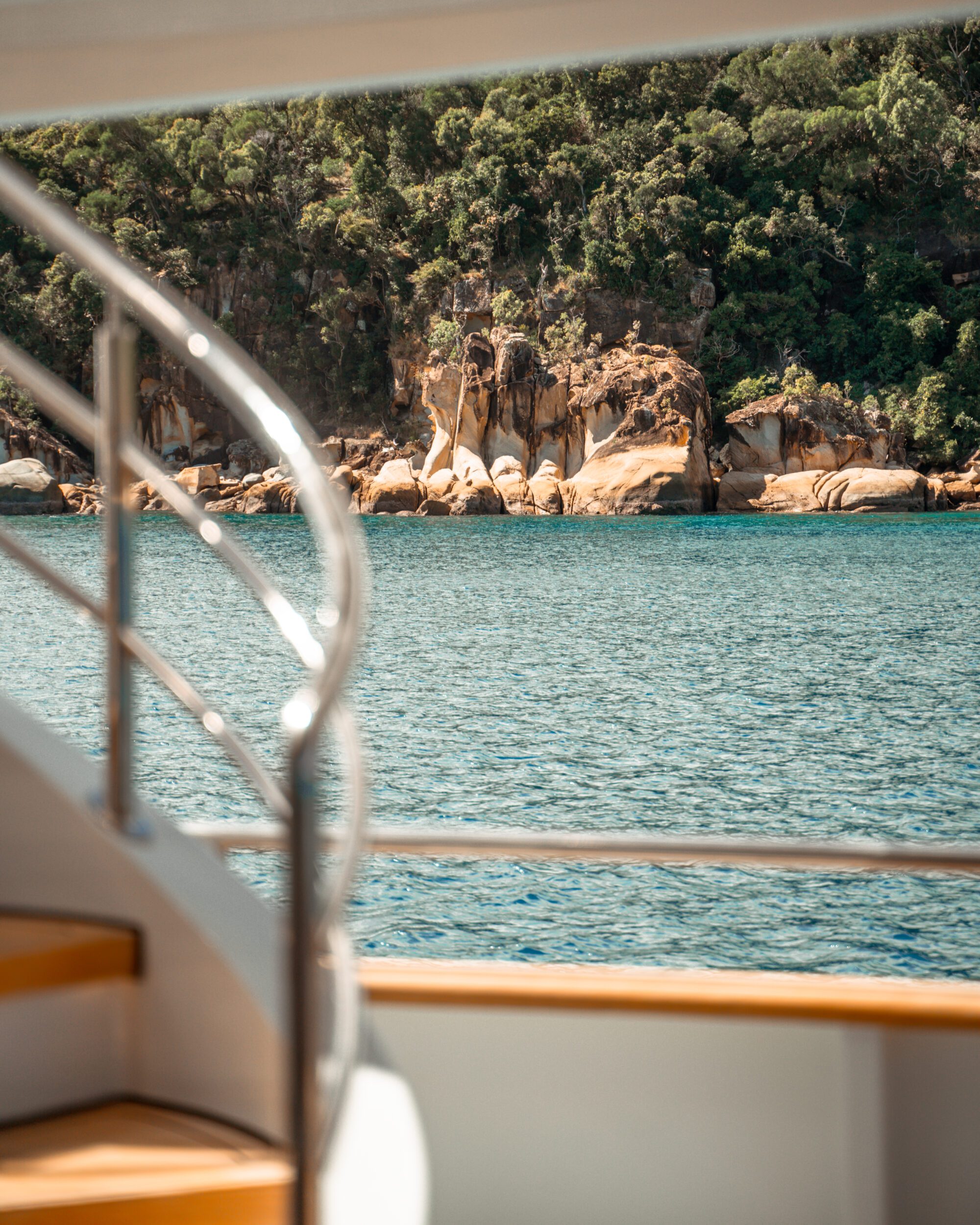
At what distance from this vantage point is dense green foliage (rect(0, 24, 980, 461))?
104 ft

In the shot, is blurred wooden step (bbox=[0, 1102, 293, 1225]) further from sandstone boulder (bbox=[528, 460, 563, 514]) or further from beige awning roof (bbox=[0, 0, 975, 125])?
sandstone boulder (bbox=[528, 460, 563, 514])

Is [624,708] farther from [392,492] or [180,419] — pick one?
[180,419]

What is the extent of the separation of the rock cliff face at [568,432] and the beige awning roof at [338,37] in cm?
2701

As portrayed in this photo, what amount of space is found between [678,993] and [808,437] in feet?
98.6

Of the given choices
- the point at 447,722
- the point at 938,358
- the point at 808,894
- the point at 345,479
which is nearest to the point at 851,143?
the point at 938,358

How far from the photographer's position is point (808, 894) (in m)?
10.1

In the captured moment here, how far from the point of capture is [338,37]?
1730 millimetres

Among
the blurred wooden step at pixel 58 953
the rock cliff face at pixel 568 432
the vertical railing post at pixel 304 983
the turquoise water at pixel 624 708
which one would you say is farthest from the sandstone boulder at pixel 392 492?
the vertical railing post at pixel 304 983

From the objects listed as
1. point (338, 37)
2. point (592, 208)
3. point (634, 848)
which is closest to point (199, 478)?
point (592, 208)

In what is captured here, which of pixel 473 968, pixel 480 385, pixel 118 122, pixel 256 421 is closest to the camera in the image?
Answer: pixel 256 421

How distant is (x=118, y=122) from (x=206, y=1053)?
4080cm

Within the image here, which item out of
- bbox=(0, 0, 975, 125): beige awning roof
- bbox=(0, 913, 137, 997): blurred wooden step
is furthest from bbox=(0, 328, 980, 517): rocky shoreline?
bbox=(0, 913, 137, 997): blurred wooden step

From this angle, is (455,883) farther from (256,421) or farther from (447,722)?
(256,421)

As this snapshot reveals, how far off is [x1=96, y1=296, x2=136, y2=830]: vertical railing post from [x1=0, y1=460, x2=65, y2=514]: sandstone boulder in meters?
34.4
